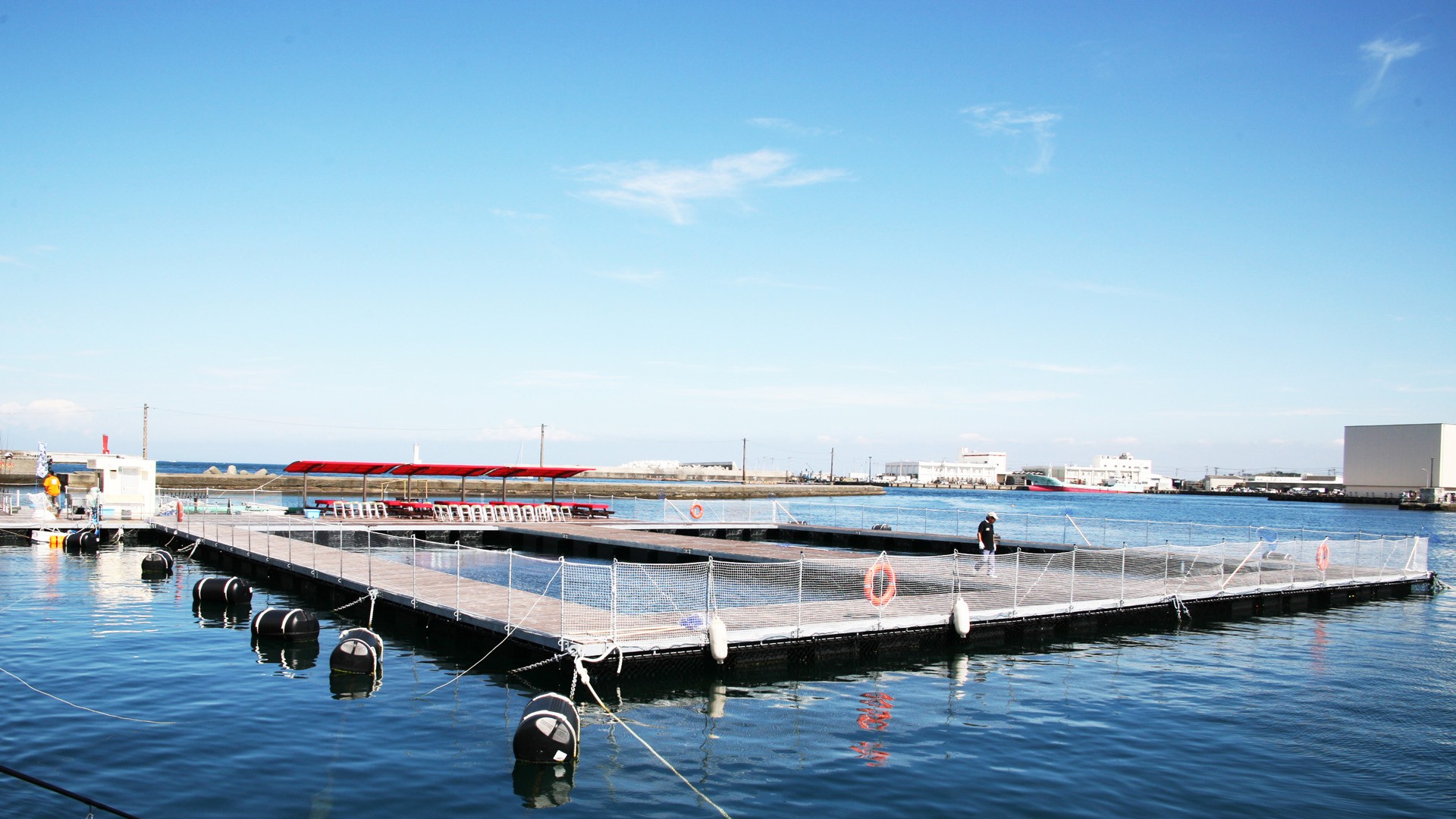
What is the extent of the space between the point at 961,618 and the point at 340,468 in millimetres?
41776

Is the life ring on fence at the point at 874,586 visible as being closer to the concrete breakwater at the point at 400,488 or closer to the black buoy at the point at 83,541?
the black buoy at the point at 83,541

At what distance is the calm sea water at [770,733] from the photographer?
40.5 ft

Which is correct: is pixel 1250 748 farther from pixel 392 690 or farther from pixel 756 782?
pixel 392 690

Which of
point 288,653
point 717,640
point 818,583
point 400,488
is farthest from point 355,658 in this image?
point 400,488

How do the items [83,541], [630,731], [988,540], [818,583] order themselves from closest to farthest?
[630,731], [818,583], [988,540], [83,541]

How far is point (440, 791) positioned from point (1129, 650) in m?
17.3

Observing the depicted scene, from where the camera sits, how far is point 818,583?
28938 mm

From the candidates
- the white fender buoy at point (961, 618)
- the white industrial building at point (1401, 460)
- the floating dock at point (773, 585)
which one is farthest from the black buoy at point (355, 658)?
the white industrial building at point (1401, 460)

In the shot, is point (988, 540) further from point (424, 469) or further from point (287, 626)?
point (424, 469)

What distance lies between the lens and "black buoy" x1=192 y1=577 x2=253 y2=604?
2653 centimetres

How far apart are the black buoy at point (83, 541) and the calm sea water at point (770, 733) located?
17.9 m

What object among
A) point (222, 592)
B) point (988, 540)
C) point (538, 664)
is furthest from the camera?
Result: point (988, 540)

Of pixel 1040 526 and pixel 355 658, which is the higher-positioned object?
pixel 355 658

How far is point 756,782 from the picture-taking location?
12930 millimetres
